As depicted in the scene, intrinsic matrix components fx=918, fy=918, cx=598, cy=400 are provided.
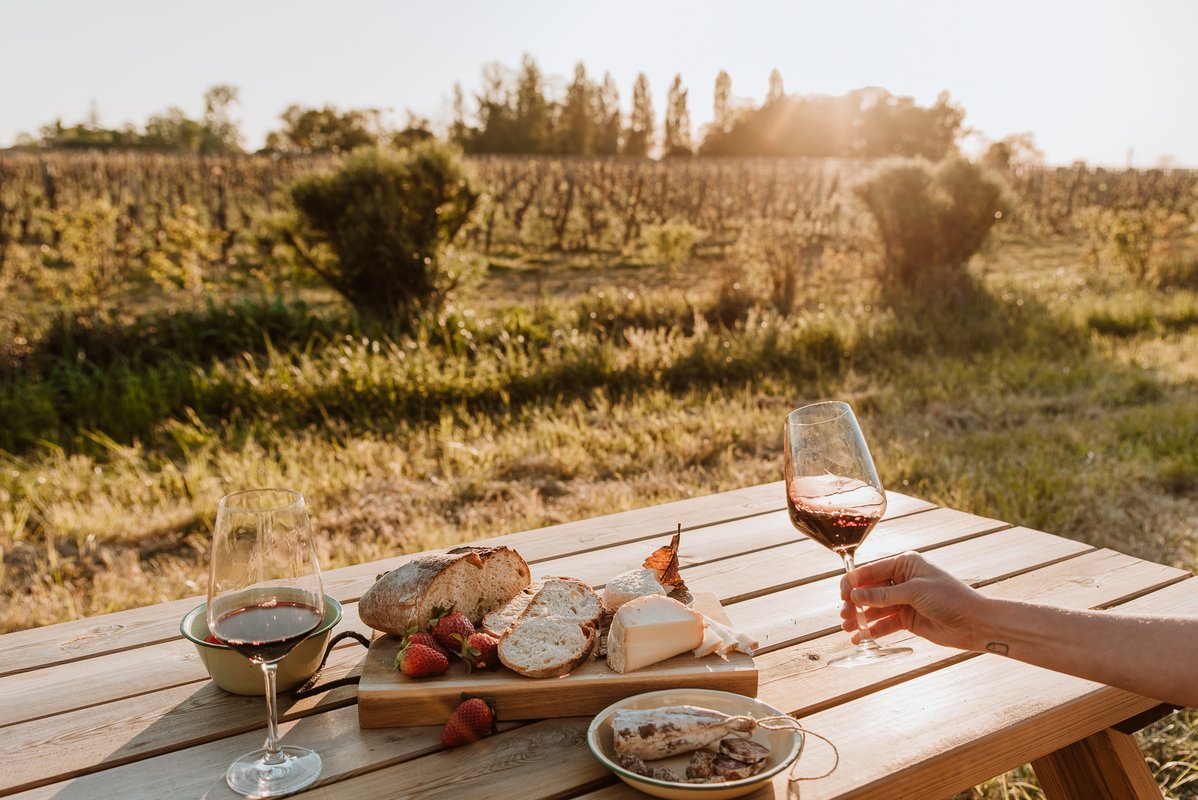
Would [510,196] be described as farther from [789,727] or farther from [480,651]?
[789,727]

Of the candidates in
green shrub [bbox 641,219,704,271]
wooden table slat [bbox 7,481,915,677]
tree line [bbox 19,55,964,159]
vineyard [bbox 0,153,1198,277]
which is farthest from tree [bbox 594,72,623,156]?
wooden table slat [bbox 7,481,915,677]

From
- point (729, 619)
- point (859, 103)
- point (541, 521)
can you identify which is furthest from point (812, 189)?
point (859, 103)

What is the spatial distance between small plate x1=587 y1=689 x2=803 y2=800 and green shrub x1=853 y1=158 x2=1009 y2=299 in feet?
28.1

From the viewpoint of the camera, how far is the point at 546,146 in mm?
39625

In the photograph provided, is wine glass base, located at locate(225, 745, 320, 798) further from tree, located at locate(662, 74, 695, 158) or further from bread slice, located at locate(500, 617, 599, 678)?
tree, located at locate(662, 74, 695, 158)

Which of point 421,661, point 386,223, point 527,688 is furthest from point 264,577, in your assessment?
point 386,223

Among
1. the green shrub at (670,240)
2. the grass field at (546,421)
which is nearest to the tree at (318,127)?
the green shrub at (670,240)

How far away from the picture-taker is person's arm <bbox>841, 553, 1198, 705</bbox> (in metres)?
1.26

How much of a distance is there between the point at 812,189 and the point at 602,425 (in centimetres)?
1697

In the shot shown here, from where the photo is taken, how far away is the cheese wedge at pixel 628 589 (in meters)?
1.57

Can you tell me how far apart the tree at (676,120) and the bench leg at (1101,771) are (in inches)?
2044

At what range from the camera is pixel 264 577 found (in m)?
1.14

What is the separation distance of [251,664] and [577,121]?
143ft

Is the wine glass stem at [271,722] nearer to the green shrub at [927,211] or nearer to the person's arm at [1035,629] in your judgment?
the person's arm at [1035,629]
